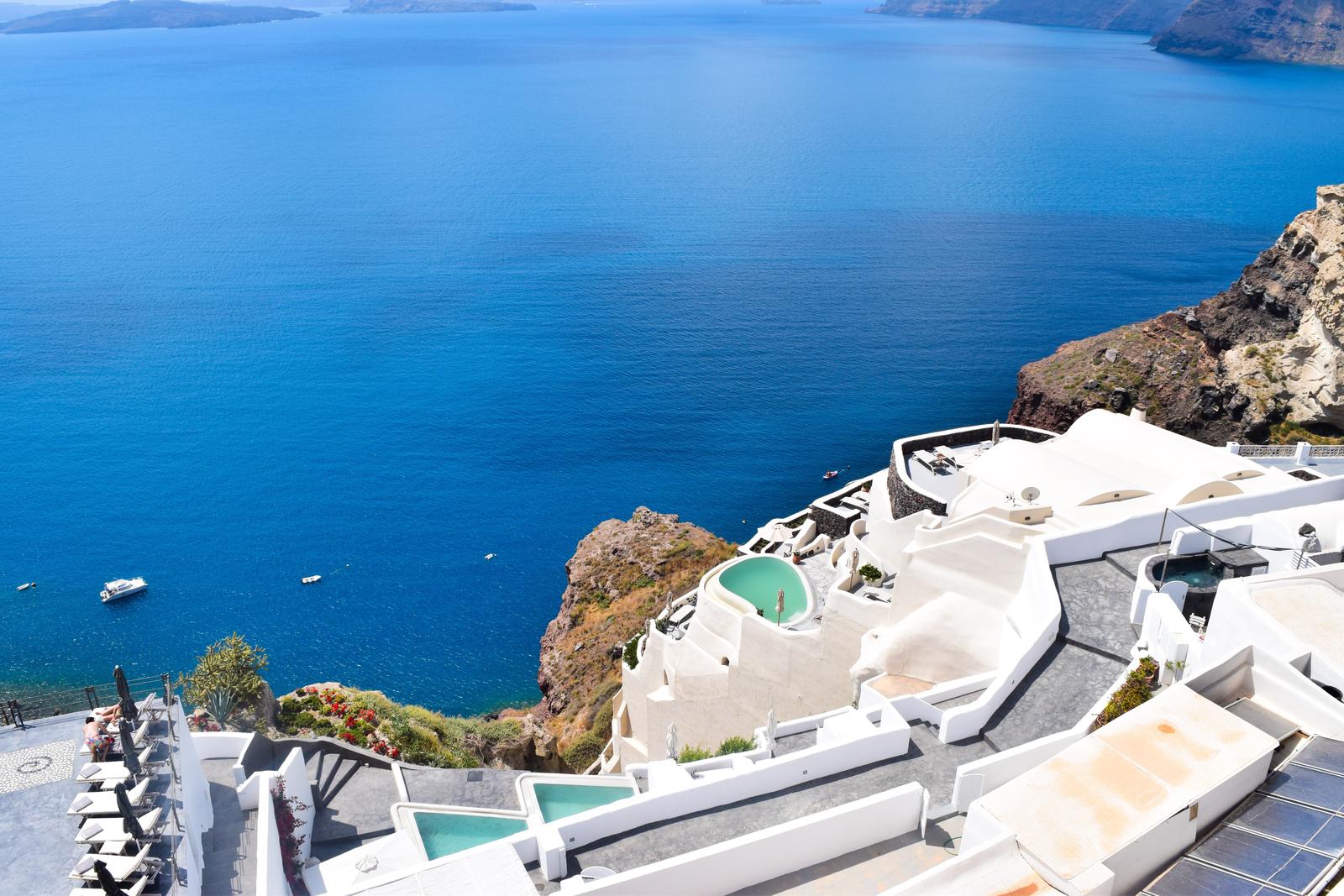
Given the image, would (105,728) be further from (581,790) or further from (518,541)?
(518,541)

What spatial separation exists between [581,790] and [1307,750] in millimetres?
13382

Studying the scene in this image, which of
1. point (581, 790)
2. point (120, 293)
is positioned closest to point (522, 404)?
point (120, 293)

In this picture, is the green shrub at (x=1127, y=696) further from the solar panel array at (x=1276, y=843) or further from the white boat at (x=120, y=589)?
the white boat at (x=120, y=589)

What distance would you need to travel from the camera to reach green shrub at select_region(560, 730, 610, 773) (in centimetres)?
3906

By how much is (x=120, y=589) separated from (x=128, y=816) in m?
44.7

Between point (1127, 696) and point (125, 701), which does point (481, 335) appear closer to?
point (125, 701)

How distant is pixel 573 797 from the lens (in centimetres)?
2156

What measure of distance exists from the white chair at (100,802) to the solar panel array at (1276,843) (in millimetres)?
15215

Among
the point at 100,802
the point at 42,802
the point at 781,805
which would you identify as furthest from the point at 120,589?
the point at 781,805

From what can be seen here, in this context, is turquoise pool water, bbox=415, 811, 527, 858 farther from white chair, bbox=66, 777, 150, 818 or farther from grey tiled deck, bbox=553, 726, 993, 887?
white chair, bbox=66, 777, 150, 818

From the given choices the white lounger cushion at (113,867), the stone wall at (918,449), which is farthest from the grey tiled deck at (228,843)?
the stone wall at (918,449)

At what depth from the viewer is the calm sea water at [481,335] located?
56906 millimetres

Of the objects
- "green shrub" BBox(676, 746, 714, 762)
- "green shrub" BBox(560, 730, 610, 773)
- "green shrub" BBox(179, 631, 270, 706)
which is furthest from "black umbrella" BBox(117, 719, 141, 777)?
"green shrub" BBox(560, 730, 610, 773)

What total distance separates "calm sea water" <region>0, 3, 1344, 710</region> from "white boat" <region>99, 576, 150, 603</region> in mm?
1176
